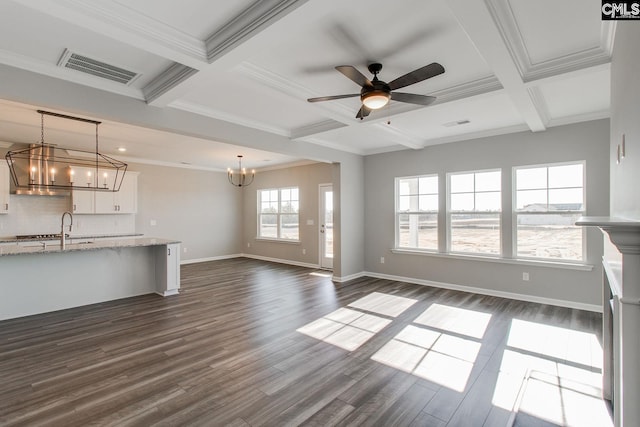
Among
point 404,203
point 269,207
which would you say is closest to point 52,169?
point 269,207

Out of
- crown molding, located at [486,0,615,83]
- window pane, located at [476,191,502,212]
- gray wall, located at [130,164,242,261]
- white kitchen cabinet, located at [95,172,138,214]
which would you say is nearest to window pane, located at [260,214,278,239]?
gray wall, located at [130,164,242,261]

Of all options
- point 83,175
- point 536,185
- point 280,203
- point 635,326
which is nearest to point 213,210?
point 280,203

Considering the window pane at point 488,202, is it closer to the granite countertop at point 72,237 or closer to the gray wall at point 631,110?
the gray wall at point 631,110

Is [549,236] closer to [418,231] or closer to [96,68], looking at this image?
[418,231]

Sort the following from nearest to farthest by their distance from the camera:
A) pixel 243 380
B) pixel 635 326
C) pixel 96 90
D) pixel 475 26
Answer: pixel 635 326, pixel 475 26, pixel 243 380, pixel 96 90

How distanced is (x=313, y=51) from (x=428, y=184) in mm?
4061

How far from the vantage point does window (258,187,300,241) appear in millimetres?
8484

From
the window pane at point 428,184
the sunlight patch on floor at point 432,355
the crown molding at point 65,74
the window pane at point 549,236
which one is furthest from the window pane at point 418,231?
the crown molding at point 65,74

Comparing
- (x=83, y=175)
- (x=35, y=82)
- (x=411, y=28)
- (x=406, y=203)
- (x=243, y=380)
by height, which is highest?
(x=411, y=28)

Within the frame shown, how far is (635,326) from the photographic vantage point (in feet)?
3.52

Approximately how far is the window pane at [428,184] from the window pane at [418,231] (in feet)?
1.51

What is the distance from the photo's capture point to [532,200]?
15.9ft

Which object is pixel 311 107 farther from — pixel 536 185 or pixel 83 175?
pixel 83 175

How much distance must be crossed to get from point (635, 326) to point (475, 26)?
1.93 meters
